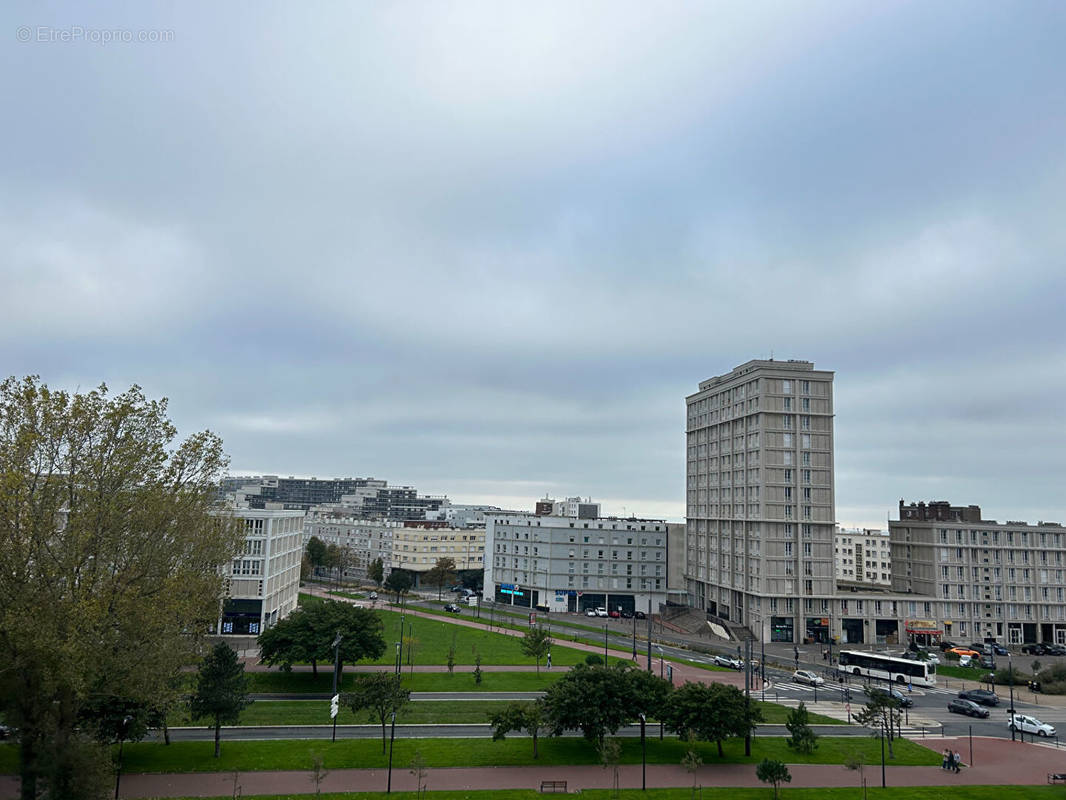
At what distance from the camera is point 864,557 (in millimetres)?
171125

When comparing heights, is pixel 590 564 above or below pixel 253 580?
above

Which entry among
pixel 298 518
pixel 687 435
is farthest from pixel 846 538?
pixel 298 518

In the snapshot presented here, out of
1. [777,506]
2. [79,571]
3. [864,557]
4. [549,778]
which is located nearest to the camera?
[79,571]

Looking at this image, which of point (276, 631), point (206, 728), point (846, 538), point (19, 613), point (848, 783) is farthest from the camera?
point (846, 538)

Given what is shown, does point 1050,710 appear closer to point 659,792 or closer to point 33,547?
point 659,792

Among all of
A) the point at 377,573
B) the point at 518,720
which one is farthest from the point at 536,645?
the point at 377,573

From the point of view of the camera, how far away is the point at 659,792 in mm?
37594

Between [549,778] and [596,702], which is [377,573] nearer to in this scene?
[596,702]

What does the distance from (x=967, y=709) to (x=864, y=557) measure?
121 metres

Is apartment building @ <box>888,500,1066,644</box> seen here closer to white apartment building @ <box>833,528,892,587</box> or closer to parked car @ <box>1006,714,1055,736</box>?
parked car @ <box>1006,714,1055,736</box>

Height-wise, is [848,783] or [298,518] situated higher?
[298,518]

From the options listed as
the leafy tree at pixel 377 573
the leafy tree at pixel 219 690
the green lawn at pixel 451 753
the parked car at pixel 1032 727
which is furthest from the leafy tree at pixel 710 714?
the leafy tree at pixel 377 573

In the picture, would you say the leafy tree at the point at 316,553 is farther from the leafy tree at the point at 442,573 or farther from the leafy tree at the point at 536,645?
the leafy tree at the point at 536,645

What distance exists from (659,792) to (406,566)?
401 feet
